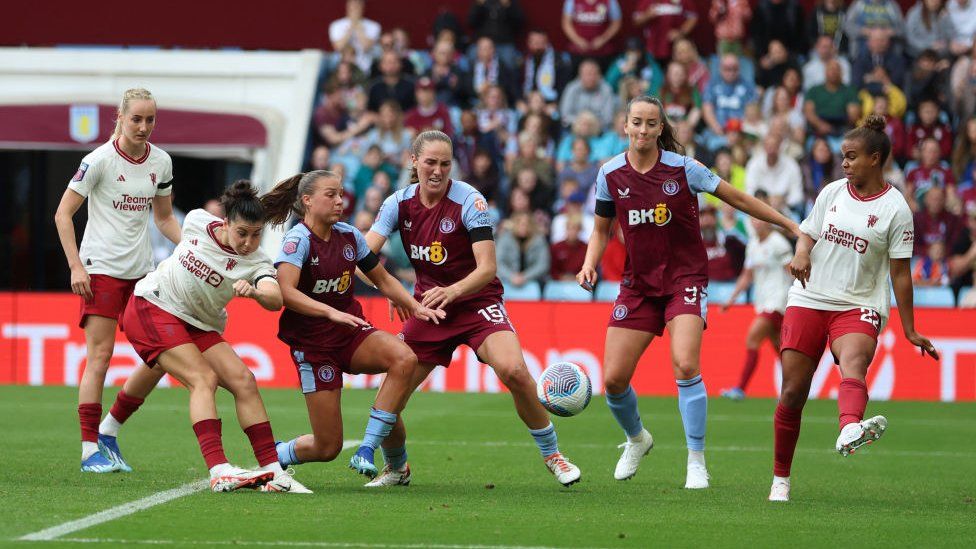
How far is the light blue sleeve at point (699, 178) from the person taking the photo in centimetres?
873

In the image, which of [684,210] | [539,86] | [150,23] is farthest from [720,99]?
[684,210]

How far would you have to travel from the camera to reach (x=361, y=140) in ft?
67.3

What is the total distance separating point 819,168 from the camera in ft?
61.2

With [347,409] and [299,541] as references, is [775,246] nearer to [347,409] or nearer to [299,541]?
[347,409]

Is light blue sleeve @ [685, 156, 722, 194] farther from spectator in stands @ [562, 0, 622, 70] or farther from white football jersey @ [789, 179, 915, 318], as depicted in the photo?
spectator in stands @ [562, 0, 622, 70]

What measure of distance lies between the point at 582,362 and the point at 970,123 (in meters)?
6.33

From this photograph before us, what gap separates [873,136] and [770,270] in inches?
314

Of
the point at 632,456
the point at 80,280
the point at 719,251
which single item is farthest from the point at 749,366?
the point at 80,280

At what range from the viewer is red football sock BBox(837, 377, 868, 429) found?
7547mm

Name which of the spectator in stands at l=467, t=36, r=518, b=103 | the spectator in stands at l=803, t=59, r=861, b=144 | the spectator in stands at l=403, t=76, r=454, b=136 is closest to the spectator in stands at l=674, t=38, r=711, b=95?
the spectator in stands at l=803, t=59, r=861, b=144

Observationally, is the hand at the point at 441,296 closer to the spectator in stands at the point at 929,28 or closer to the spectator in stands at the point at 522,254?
the spectator in stands at the point at 522,254

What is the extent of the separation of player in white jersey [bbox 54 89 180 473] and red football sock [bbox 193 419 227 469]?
1296mm

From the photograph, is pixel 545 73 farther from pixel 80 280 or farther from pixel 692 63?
pixel 80 280

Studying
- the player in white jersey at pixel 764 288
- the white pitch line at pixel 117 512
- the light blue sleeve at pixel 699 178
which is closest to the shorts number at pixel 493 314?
the light blue sleeve at pixel 699 178
